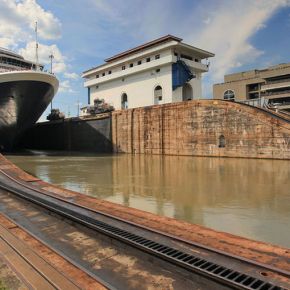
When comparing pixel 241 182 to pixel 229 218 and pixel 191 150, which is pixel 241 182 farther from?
pixel 191 150

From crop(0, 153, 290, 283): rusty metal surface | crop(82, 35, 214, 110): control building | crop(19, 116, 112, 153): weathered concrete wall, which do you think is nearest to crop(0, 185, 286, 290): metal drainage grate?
crop(0, 153, 290, 283): rusty metal surface

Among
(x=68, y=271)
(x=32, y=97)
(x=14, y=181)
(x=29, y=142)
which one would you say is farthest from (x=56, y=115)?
(x=68, y=271)

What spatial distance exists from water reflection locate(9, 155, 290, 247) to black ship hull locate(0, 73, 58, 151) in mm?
12154

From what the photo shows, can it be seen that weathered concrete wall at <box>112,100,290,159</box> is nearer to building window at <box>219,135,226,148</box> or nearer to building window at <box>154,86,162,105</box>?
building window at <box>219,135,226,148</box>

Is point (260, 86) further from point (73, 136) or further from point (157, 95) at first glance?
point (73, 136)

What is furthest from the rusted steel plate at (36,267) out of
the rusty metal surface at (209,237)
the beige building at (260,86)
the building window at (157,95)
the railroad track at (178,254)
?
the beige building at (260,86)

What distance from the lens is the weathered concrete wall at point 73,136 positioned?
112 ft

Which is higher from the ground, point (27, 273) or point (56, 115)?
point (56, 115)

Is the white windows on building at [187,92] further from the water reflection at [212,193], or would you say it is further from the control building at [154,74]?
the water reflection at [212,193]

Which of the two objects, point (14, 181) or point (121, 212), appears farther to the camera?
point (14, 181)

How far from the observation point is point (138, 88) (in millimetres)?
39281

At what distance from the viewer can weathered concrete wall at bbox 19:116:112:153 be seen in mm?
34219

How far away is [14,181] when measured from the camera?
11.2 m

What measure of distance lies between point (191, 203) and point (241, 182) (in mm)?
4186
